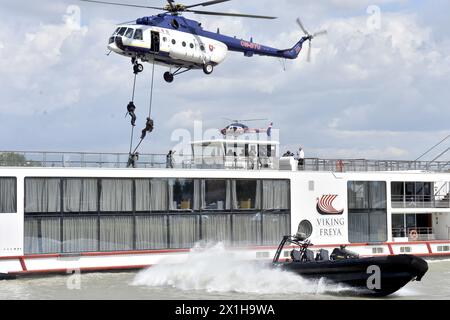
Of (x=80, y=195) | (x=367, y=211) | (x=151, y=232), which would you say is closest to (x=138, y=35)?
(x=80, y=195)

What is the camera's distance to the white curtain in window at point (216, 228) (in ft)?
120

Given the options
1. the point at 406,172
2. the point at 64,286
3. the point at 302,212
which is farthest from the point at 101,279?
the point at 406,172

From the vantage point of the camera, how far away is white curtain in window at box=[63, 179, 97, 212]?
33.9 m

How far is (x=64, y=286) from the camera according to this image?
1229 inches

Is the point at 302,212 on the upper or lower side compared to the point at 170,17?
lower

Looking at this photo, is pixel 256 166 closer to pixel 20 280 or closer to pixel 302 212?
pixel 302 212

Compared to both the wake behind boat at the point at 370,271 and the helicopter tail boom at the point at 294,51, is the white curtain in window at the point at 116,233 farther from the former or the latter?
the helicopter tail boom at the point at 294,51

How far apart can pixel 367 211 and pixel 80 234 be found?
1393 centimetres

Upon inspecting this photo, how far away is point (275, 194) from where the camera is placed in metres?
38.2

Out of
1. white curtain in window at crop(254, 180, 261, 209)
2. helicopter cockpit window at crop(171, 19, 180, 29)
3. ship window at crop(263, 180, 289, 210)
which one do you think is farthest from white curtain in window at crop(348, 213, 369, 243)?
helicopter cockpit window at crop(171, 19, 180, 29)

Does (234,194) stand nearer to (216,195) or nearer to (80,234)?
(216,195)

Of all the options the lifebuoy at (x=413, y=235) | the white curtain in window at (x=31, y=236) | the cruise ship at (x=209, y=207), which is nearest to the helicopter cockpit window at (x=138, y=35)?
the cruise ship at (x=209, y=207)

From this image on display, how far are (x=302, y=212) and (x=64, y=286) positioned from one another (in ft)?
39.4

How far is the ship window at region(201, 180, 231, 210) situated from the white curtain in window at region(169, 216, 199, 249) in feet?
2.88
